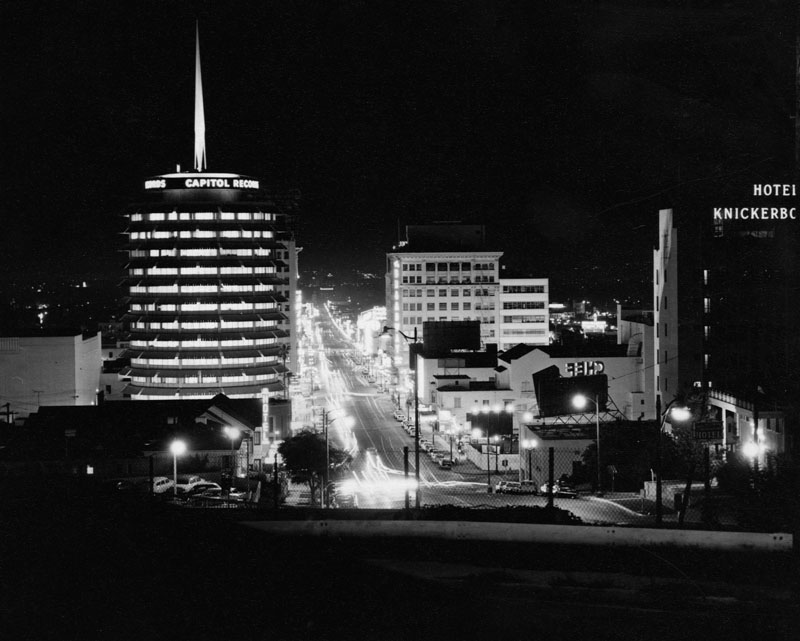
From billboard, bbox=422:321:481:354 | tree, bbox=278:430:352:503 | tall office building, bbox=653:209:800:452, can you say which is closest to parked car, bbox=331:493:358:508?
tree, bbox=278:430:352:503

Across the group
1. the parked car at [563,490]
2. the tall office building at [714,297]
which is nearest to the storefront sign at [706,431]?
the parked car at [563,490]

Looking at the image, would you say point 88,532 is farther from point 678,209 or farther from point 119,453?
point 678,209

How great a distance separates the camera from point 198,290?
61.2 metres

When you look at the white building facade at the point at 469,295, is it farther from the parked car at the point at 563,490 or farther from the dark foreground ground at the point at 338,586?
the dark foreground ground at the point at 338,586

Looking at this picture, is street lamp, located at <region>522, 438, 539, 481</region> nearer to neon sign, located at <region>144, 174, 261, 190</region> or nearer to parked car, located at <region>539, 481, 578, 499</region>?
parked car, located at <region>539, 481, 578, 499</region>

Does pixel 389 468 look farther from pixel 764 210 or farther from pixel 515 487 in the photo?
pixel 764 210

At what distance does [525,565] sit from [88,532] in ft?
19.4

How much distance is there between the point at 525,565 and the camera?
11375mm

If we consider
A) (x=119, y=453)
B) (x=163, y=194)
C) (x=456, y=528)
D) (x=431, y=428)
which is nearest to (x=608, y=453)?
(x=456, y=528)

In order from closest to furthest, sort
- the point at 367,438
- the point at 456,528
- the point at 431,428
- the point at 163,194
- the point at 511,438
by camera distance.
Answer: the point at 456,528 < the point at 511,438 < the point at 367,438 < the point at 431,428 < the point at 163,194

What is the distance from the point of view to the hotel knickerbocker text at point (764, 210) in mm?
36250

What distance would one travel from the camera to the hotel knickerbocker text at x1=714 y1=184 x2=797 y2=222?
119 feet

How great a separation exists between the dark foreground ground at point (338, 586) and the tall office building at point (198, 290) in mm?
49195

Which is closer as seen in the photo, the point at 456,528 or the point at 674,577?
the point at 674,577
